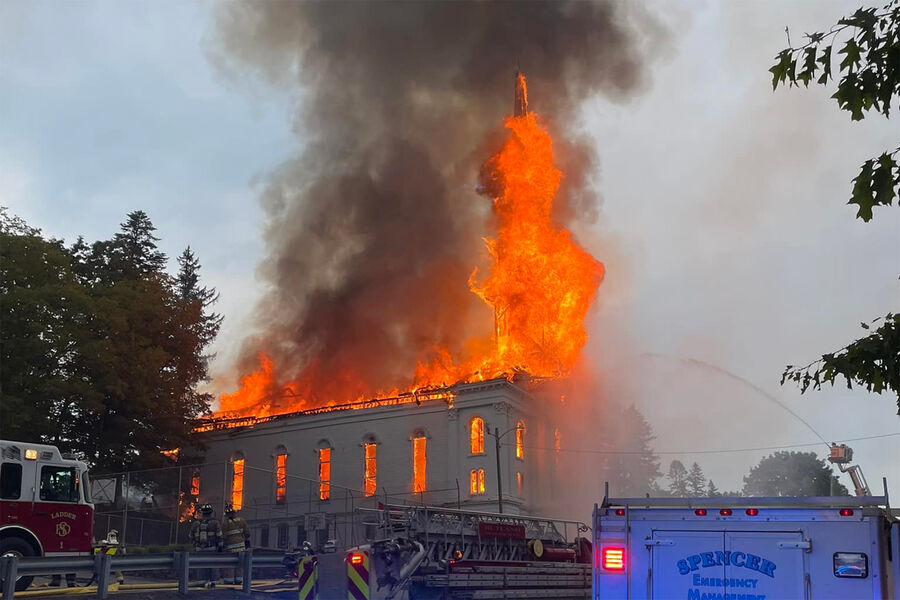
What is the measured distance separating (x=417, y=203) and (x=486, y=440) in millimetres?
27530

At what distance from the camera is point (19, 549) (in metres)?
18.2

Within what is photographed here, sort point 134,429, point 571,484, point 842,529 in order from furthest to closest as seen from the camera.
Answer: point 571,484, point 134,429, point 842,529

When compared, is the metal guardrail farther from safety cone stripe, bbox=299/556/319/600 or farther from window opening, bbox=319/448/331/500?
window opening, bbox=319/448/331/500

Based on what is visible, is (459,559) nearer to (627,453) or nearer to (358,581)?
(358,581)

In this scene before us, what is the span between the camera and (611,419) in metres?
68.9

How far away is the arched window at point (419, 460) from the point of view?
54688mm

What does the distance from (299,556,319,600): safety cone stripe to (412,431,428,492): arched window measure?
3981 centimetres

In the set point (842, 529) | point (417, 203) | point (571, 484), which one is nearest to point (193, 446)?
point (571, 484)

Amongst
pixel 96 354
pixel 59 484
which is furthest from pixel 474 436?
pixel 59 484

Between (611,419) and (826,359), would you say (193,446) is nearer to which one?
(611,419)

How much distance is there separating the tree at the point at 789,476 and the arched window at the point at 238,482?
Result: 1892 inches

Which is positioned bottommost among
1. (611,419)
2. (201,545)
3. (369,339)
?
(201,545)

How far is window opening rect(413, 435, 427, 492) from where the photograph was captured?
54.6 metres

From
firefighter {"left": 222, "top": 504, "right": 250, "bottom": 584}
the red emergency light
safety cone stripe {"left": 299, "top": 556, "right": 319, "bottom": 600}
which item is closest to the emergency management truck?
the red emergency light
